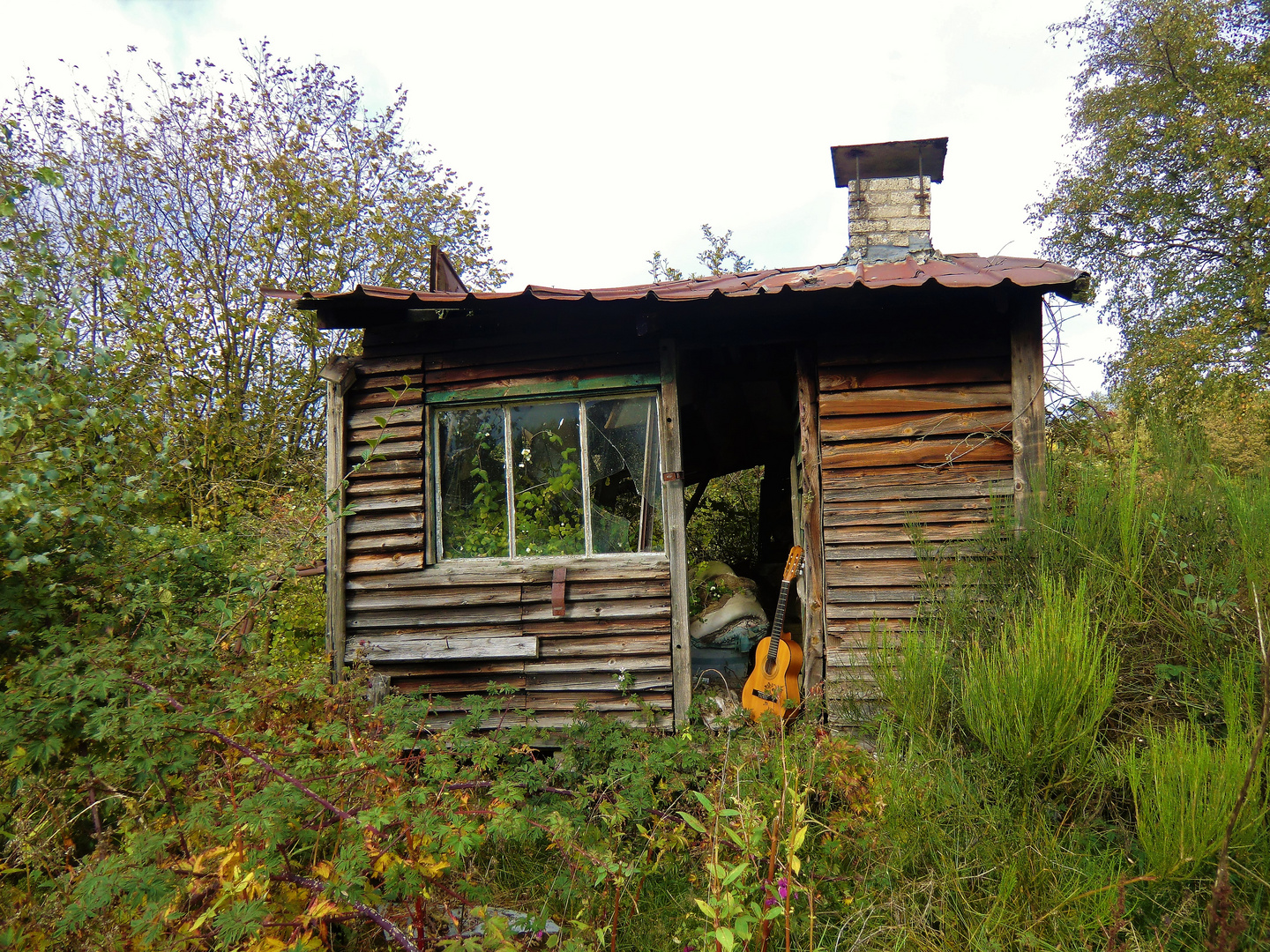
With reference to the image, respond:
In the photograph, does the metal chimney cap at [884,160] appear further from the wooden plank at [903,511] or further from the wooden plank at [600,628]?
the wooden plank at [600,628]

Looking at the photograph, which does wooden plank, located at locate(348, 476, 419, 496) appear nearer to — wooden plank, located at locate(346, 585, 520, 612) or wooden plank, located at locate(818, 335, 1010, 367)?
wooden plank, located at locate(346, 585, 520, 612)

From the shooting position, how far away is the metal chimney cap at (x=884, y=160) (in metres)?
5.54

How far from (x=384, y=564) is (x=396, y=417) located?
1.13 m

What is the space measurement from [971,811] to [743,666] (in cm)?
260

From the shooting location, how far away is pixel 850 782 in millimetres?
3094

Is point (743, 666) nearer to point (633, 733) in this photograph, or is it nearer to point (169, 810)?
point (633, 733)

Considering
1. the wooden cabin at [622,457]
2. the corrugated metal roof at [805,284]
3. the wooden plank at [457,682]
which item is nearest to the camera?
the corrugated metal roof at [805,284]

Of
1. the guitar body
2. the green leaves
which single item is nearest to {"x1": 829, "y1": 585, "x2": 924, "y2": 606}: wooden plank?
the guitar body

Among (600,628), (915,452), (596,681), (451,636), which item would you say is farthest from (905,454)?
(451,636)

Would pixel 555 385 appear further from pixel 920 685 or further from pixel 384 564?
pixel 920 685

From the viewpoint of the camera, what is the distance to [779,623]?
468 centimetres

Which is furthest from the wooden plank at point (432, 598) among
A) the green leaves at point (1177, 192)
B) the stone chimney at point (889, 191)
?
the green leaves at point (1177, 192)

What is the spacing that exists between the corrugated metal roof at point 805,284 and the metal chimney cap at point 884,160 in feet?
4.08

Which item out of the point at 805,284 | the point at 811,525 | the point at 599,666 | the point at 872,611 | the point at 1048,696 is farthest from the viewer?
the point at 599,666
